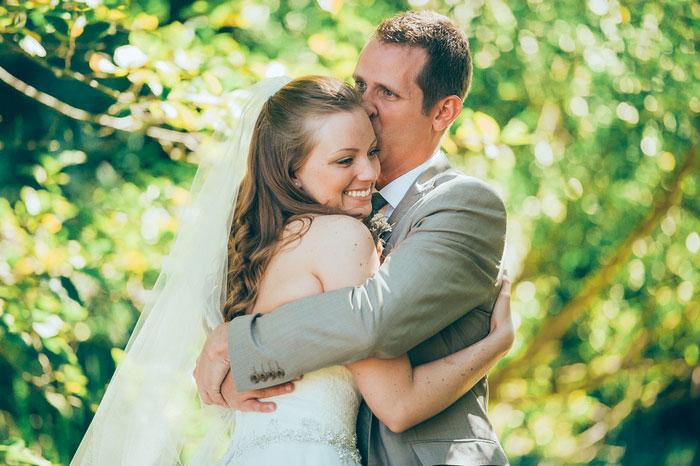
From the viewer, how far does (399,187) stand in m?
2.61

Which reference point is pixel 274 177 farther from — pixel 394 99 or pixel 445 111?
pixel 445 111

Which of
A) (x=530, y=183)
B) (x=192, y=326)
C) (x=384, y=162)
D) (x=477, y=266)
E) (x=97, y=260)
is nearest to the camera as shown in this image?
(x=477, y=266)

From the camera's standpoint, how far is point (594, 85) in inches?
184

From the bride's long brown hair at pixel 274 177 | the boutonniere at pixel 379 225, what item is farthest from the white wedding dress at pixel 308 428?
the boutonniere at pixel 379 225

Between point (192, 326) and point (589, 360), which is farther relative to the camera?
point (589, 360)

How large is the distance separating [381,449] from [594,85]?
10.7ft

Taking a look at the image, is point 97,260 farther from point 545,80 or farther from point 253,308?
point 545,80

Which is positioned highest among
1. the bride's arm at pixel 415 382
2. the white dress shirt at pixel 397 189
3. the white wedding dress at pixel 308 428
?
the white dress shirt at pixel 397 189

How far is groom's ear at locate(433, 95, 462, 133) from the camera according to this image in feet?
8.95

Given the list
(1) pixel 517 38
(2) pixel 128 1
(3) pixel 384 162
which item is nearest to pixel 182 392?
(3) pixel 384 162

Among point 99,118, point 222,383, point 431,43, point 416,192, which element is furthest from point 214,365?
point 99,118

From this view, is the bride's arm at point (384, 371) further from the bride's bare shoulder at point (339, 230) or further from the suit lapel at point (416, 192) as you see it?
the suit lapel at point (416, 192)

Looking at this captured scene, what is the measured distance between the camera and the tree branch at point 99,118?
3.86 meters

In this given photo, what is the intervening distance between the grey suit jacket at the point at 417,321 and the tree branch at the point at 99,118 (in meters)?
2.02
